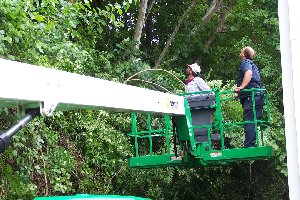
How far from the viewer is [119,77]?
1409 centimetres

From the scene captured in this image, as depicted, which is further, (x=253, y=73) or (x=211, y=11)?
(x=211, y=11)

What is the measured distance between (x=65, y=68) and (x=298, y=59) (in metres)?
4.60

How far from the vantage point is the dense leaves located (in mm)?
8633

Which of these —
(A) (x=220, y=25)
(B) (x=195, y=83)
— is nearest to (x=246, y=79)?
(B) (x=195, y=83)

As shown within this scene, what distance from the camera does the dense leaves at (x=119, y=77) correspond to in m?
8.63

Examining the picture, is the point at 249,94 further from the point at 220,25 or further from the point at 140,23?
the point at 220,25

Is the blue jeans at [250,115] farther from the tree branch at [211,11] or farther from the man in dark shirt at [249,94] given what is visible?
the tree branch at [211,11]

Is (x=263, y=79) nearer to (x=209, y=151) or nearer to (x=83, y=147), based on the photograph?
(x=83, y=147)

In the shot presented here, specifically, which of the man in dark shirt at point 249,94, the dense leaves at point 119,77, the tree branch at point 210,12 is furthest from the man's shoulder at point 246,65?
the tree branch at point 210,12

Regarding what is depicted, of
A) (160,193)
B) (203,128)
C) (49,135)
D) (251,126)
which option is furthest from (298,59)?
(160,193)

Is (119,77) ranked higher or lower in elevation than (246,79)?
higher

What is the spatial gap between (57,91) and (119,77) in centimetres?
1005

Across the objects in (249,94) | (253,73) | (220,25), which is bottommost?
(249,94)

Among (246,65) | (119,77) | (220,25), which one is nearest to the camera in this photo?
(246,65)
